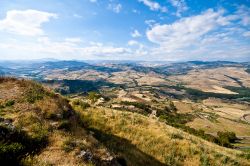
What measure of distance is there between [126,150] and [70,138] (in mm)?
5469

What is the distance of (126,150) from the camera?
17.4 meters

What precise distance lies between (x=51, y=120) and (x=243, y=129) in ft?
580

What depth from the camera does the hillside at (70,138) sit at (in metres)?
11.3

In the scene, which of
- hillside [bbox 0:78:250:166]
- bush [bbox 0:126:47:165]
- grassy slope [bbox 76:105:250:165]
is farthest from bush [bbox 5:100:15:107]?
grassy slope [bbox 76:105:250:165]

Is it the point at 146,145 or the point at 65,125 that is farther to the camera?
the point at 146,145

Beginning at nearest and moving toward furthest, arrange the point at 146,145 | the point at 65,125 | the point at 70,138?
the point at 70,138, the point at 65,125, the point at 146,145

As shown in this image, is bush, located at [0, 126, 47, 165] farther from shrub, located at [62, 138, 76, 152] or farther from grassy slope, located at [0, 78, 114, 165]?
shrub, located at [62, 138, 76, 152]

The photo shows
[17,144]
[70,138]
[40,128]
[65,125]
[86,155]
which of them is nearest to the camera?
[17,144]

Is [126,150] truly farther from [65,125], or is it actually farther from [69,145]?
[69,145]

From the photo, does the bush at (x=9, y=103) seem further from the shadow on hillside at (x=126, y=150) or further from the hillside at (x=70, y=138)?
the shadow on hillside at (x=126, y=150)

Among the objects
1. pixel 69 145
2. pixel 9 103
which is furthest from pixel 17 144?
pixel 9 103

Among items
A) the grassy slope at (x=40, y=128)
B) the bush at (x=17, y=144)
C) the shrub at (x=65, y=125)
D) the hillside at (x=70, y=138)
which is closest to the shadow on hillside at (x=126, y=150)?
the hillside at (x=70, y=138)

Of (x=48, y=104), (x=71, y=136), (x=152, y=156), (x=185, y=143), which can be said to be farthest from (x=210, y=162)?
(x=48, y=104)

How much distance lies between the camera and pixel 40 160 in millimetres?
10508
